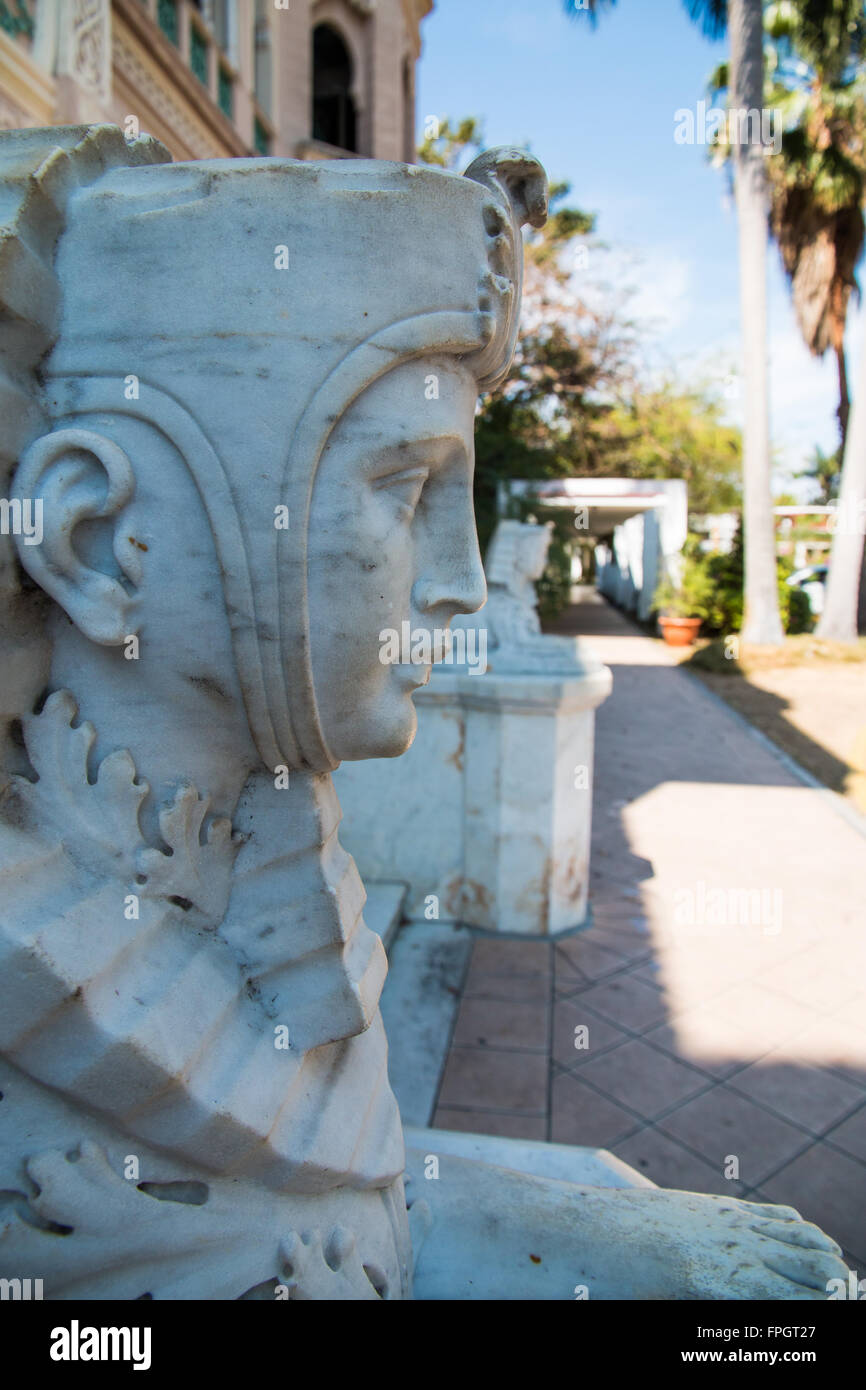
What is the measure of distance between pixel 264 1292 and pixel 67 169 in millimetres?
→ 1210

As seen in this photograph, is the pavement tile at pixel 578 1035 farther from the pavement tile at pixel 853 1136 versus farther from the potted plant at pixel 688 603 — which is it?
the potted plant at pixel 688 603

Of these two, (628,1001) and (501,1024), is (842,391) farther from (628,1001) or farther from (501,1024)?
(501,1024)

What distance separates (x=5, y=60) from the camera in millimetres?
3875

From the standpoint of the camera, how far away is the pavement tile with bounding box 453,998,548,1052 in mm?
3008

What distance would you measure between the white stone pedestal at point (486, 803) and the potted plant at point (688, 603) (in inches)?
432

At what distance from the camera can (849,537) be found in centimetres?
1227

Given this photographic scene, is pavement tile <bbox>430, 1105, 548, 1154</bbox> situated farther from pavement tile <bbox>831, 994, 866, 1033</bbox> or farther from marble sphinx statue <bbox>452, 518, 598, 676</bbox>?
marble sphinx statue <bbox>452, 518, 598, 676</bbox>

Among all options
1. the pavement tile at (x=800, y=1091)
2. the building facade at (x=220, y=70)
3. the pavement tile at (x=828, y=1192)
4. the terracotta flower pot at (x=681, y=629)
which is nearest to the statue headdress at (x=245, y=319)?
the building facade at (x=220, y=70)

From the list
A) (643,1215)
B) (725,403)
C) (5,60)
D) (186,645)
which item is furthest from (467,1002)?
(725,403)

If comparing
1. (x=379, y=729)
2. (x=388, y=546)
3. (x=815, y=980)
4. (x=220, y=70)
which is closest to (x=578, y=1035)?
(x=815, y=980)

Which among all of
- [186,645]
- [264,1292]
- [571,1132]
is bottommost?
[571,1132]

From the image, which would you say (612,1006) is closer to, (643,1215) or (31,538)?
(643,1215)

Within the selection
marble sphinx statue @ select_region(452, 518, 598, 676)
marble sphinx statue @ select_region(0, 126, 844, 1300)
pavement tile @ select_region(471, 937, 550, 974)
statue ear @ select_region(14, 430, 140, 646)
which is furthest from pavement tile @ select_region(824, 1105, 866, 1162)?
statue ear @ select_region(14, 430, 140, 646)

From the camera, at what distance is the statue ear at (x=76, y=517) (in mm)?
829
